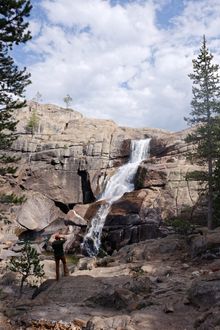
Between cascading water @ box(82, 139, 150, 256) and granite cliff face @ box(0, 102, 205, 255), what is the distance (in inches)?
43.5

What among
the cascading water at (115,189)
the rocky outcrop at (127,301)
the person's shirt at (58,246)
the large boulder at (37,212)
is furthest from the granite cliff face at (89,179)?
the person's shirt at (58,246)

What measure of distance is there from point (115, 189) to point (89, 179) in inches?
250

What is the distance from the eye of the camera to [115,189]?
43.4m

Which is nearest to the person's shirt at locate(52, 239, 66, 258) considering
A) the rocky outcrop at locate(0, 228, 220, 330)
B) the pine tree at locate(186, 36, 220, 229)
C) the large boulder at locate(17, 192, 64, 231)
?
the rocky outcrop at locate(0, 228, 220, 330)

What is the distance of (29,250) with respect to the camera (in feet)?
46.3

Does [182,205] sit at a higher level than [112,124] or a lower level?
lower

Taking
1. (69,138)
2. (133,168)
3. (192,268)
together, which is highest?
(69,138)

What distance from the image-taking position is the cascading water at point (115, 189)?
3562cm

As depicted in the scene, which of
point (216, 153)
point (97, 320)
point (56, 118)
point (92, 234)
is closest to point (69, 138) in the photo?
point (56, 118)

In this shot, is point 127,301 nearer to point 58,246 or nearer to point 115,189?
point 58,246

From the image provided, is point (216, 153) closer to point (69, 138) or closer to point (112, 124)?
point (69, 138)

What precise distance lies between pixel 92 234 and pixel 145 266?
737 inches

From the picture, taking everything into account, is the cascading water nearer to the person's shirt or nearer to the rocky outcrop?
the rocky outcrop

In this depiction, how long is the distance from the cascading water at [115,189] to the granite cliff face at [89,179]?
1105 millimetres
